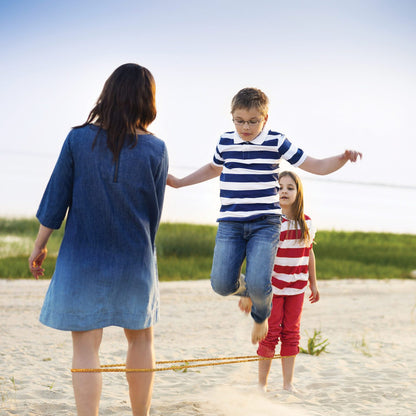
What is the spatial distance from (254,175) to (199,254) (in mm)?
12336

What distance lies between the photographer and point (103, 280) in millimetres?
2996

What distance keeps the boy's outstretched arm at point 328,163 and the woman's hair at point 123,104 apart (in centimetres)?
119

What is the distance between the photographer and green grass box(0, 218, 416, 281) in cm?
1320

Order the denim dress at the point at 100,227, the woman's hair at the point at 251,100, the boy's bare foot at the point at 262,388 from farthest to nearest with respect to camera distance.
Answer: the boy's bare foot at the point at 262,388
the woman's hair at the point at 251,100
the denim dress at the point at 100,227

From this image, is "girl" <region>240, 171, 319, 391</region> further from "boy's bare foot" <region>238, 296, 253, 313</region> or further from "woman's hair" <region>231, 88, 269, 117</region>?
"woman's hair" <region>231, 88, 269, 117</region>

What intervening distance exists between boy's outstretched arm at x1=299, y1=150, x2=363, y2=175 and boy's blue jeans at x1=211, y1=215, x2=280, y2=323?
376mm

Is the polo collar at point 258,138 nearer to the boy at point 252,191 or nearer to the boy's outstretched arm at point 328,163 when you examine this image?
the boy at point 252,191

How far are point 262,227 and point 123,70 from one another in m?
1.30

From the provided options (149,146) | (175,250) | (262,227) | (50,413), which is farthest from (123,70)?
(175,250)

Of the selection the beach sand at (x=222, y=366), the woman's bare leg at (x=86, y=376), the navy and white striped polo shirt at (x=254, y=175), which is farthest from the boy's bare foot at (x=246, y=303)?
the woman's bare leg at (x=86, y=376)

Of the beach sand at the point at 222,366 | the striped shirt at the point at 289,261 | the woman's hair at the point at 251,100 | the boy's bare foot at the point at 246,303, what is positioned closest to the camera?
the woman's hair at the point at 251,100

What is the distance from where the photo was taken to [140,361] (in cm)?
320

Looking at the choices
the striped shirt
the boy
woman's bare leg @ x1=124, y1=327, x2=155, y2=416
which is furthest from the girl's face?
woman's bare leg @ x1=124, y1=327, x2=155, y2=416

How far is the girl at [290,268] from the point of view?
4375mm
